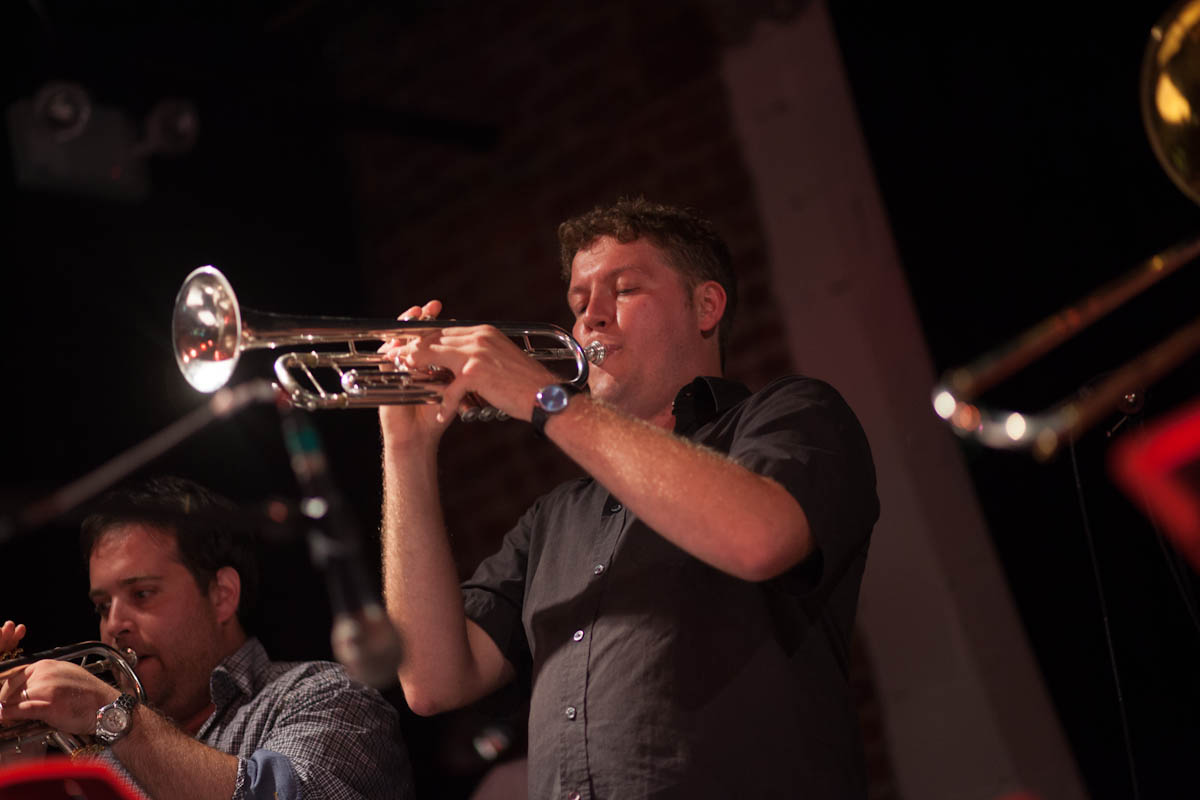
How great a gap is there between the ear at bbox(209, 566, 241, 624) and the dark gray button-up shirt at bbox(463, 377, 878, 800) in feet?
3.79

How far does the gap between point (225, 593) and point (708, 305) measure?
141 cm

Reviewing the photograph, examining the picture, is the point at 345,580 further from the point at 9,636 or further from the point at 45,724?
the point at 9,636

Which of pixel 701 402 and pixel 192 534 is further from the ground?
pixel 192 534

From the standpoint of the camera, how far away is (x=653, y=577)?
2.12 metres

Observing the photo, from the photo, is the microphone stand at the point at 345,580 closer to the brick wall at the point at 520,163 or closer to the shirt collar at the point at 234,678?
the shirt collar at the point at 234,678

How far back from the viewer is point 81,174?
3824mm

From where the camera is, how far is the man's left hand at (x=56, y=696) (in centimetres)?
255

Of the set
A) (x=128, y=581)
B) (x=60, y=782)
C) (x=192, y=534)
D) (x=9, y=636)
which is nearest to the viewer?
(x=60, y=782)

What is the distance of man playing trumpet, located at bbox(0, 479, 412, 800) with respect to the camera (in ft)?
8.27

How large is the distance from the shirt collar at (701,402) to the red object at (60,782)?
119 centimetres

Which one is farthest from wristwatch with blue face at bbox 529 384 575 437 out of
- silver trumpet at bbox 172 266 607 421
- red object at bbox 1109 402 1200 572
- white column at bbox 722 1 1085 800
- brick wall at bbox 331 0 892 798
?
brick wall at bbox 331 0 892 798

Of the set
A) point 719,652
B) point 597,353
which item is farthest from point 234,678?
point 719,652

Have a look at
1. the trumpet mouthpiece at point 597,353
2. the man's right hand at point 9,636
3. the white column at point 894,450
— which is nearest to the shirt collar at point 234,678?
the man's right hand at point 9,636

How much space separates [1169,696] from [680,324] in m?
1.32
